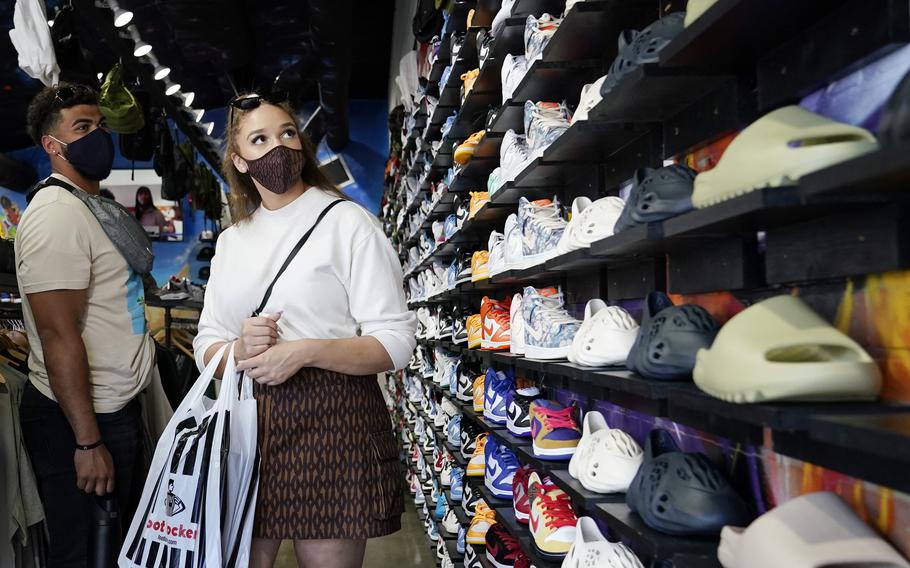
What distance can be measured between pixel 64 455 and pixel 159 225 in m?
10.1

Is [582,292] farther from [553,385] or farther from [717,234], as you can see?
[717,234]

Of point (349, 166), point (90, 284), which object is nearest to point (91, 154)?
point (90, 284)

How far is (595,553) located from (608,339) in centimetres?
45

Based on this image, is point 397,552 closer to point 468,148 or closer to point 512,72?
point 468,148

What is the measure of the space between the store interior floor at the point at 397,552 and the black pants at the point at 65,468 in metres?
2.25

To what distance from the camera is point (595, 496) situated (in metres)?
1.65

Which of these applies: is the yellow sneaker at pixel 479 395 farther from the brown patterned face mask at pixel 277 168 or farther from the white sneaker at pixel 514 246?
the brown patterned face mask at pixel 277 168

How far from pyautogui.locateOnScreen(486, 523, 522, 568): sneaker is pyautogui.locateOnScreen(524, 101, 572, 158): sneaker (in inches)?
50.3

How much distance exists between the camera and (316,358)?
69.4 inches

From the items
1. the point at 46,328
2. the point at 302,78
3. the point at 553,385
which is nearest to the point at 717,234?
the point at 553,385

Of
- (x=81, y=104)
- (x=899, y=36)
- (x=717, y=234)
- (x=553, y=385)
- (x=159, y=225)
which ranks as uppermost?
(x=159, y=225)

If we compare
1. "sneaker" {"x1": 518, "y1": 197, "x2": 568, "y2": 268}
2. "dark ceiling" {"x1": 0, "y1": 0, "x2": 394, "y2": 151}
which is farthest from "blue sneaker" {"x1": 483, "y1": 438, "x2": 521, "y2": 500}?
"dark ceiling" {"x1": 0, "y1": 0, "x2": 394, "y2": 151}

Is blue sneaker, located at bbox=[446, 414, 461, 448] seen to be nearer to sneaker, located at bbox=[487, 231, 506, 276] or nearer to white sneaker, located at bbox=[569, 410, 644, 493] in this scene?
sneaker, located at bbox=[487, 231, 506, 276]

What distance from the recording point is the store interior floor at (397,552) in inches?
177
